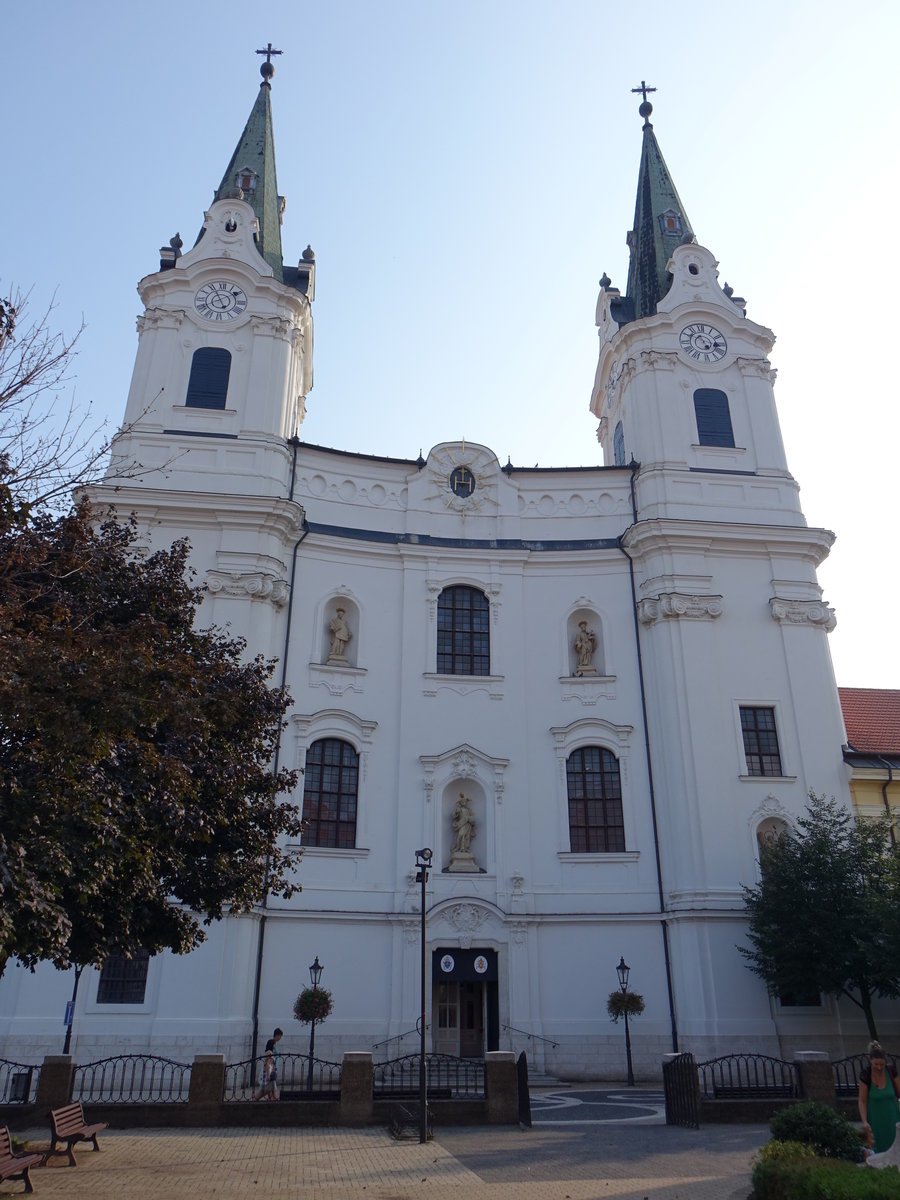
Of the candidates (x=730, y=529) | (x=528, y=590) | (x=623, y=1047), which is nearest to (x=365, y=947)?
(x=623, y=1047)

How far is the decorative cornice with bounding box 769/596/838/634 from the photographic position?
90.2 feet

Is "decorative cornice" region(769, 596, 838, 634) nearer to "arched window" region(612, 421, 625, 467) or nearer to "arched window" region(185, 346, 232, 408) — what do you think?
"arched window" region(612, 421, 625, 467)

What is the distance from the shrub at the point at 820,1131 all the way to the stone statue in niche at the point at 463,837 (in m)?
14.7

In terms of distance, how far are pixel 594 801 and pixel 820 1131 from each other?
15.8m

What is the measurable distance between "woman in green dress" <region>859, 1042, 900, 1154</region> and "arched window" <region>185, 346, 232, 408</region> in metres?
24.1

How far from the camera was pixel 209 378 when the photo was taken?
29000 mm

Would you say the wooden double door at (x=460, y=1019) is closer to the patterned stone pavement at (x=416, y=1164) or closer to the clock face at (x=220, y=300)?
the patterned stone pavement at (x=416, y=1164)

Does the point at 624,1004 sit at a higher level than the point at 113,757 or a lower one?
lower

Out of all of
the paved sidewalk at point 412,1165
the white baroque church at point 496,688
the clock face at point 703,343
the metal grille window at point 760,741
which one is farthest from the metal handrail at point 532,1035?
the clock face at point 703,343

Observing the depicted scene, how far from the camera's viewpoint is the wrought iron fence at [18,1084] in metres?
15.7

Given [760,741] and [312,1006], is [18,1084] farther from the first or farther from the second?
[760,741]

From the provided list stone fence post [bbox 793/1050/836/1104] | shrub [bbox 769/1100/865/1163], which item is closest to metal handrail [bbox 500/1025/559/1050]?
stone fence post [bbox 793/1050/836/1104]

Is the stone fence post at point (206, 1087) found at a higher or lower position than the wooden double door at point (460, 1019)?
lower

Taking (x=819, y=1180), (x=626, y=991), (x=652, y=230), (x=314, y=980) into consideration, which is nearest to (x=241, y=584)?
(x=314, y=980)
